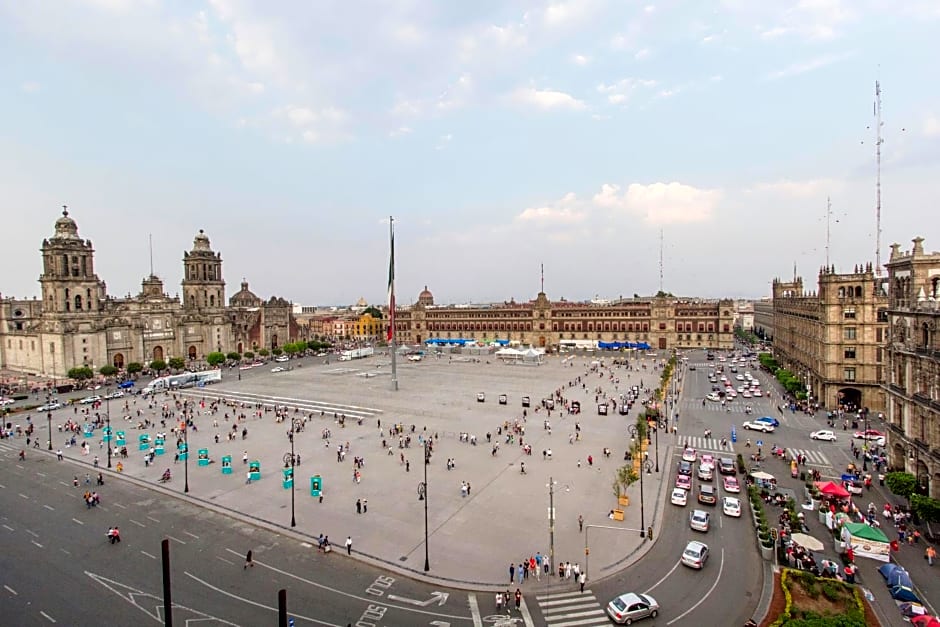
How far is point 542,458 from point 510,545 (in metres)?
13.7

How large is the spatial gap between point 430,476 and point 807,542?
20003 millimetres

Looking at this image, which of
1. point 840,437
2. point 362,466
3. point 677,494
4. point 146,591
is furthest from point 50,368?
point 840,437

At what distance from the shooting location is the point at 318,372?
8244 cm

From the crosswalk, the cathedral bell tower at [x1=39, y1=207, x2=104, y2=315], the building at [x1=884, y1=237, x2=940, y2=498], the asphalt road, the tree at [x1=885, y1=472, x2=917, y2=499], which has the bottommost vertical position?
the crosswalk

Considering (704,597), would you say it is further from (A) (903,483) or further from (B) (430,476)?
(B) (430,476)

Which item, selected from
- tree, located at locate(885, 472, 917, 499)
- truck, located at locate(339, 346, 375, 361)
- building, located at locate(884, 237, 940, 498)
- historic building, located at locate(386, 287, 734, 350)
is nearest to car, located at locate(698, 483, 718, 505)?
tree, located at locate(885, 472, 917, 499)

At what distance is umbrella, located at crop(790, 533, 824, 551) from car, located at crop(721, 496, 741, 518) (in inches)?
151

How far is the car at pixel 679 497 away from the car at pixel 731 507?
6.19 ft

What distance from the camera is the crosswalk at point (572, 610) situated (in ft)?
55.5

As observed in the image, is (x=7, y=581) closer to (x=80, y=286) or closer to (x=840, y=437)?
(x=840, y=437)

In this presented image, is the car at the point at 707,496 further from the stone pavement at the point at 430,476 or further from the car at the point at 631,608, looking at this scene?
the car at the point at 631,608

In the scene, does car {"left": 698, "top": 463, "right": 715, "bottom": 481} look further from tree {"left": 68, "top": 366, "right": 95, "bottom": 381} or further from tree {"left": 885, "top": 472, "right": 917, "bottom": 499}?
tree {"left": 68, "top": 366, "right": 95, "bottom": 381}

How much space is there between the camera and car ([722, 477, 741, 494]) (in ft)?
92.3

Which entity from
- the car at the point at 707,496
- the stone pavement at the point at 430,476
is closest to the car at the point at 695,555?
the stone pavement at the point at 430,476
